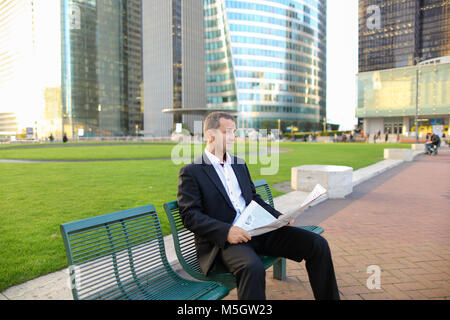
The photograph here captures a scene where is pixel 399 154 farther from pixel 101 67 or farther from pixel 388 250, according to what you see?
pixel 101 67

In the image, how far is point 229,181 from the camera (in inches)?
122

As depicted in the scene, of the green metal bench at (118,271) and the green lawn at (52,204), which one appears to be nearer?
the green metal bench at (118,271)

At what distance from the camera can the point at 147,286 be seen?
2547 millimetres

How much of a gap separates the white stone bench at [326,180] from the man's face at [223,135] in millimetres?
5847

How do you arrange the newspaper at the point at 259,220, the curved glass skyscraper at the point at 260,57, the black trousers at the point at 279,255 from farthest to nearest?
the curved glass skyscraper at the point at 260,57 → the newspaper at the point at 259,220 → the black trousers at the point at 279,255

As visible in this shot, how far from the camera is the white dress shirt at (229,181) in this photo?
3.05 metres

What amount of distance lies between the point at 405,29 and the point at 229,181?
453 ft

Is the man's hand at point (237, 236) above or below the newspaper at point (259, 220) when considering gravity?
below

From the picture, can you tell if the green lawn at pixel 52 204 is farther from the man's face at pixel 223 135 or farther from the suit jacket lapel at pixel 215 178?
the man's face at pixel 223 135

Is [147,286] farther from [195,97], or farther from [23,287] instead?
[195,97]

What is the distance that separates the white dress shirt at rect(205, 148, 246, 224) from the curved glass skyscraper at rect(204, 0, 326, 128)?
84.8 m

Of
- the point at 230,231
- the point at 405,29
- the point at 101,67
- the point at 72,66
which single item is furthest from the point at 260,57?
the point at 230,231

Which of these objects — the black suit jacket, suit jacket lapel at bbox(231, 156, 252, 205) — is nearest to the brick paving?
the black suit jacket

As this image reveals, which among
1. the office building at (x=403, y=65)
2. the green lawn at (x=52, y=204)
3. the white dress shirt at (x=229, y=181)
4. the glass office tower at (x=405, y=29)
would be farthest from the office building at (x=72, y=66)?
the white dress shirt at (x=229, y=181)
